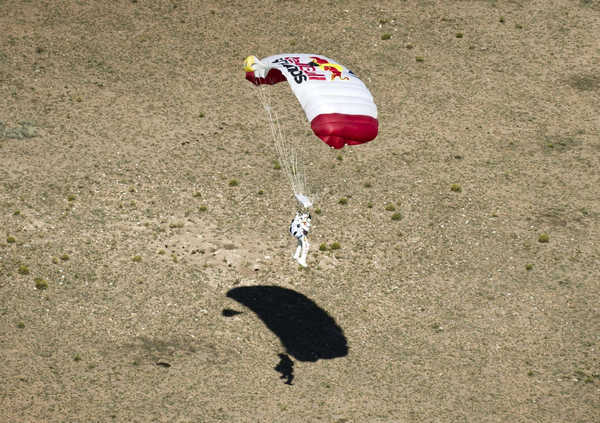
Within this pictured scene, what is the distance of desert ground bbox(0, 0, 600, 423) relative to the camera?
43.2 meters

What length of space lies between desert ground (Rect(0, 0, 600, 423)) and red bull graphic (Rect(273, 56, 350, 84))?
38.2 feet

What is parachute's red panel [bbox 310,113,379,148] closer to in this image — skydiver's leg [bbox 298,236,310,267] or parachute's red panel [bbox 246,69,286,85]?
skydiver's leg [bbox 298,236,310,267]

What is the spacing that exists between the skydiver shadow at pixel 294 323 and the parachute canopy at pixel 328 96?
35.6 feet

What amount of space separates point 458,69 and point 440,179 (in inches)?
507

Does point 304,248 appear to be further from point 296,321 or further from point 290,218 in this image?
point 290,218

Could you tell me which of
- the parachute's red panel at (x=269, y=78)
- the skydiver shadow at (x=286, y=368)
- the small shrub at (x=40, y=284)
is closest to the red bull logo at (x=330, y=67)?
the parachute's red panel at (x=269, y=78)

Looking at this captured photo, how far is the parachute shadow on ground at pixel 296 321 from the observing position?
45.6m

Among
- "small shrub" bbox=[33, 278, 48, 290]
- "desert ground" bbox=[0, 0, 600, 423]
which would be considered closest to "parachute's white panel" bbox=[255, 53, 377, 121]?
"desert ground" bbox=[0, 0, 600, 423]

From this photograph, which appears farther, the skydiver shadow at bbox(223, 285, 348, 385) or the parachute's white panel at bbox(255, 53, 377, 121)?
the skydiver shadow at bbox(223, 285, 348, 385)

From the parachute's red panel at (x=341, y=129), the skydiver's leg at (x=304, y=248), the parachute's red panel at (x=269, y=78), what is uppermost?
the parachute's red panel at (x=341, y=129)

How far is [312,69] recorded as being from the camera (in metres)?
43.0

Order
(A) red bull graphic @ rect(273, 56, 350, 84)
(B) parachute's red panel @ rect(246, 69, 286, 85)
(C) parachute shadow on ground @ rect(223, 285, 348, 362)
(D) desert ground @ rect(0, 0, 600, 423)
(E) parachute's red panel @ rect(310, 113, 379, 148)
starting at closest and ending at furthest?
1. (E) parachute's red panel @ rect(310, 113, 379, 148)
2. (A) red bull graphic @ rect(273, 56, 350, 84)
3. (D) desert ground @ rect(0, 0, 600, 423)
4. (B) parachute's red panel @ rect(246, 69, 286, 85)
5. (C) parachute shadow on ground @ rect(223, 285, 348, 362)

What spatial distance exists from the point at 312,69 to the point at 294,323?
1268 cm

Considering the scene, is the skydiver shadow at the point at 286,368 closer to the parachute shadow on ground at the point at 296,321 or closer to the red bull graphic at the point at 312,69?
the parachute shadow on ground at the point at 296,321
